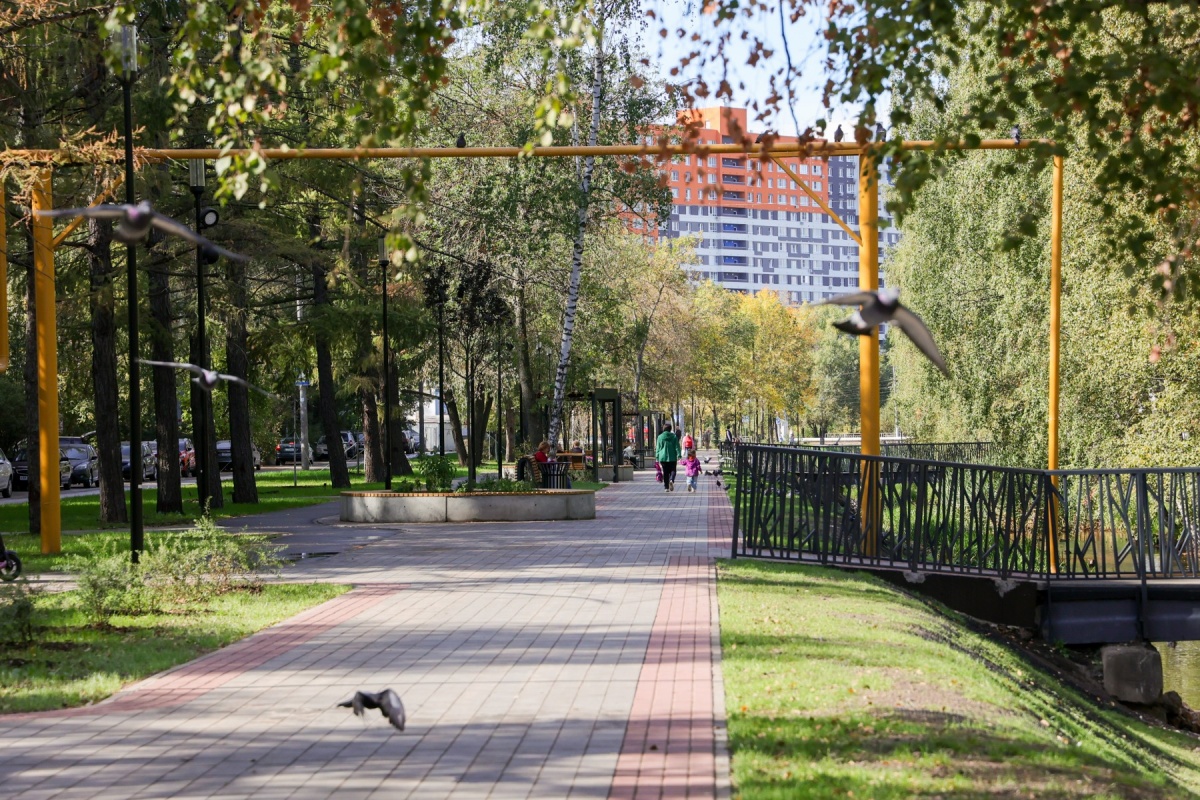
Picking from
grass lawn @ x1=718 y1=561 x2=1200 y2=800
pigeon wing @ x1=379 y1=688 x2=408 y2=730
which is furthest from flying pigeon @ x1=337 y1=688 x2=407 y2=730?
grass lawn @ x1=718 y1=561 x2=1200 y2=800

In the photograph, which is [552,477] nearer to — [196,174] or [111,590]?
[196,174]

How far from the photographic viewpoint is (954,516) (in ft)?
54.3

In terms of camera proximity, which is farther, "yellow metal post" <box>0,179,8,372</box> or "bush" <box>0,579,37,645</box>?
"yellow metal post" <box>0,179,8,372</box>

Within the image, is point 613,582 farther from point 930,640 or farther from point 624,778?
point 624,778

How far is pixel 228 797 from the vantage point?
6230 mm

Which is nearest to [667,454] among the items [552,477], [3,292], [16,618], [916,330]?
[552,477]

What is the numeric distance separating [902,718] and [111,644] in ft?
20.8

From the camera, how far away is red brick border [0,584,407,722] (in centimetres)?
860

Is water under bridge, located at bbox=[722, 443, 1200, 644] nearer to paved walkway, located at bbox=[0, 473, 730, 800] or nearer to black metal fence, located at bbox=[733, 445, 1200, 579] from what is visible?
black metal fence, located at bbox=[733, 445, 1200, 579]

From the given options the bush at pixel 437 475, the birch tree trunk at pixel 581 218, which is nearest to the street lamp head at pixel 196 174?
the bush at pixel 437 475

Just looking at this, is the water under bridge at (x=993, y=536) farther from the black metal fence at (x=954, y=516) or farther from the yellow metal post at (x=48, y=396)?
the yellow metal post at (x=48, y=396)

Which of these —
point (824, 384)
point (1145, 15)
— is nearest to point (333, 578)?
point (1145, 15)

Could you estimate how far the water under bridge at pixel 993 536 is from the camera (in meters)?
16.3

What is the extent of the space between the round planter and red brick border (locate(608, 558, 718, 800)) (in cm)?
1338
